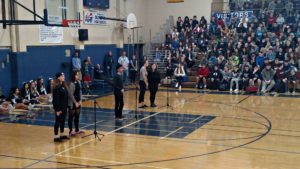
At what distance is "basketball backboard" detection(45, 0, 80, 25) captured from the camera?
59.8ft

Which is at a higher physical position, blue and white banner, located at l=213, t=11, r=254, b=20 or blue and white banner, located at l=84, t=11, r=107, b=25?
blue and white banner, located at l=213, t=11, r=254, b=20

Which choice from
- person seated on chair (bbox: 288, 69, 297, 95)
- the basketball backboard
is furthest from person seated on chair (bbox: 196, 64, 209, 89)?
the basketball backboard

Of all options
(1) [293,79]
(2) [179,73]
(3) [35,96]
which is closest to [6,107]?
(3) [35,96]

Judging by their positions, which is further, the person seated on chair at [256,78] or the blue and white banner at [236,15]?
the blue and white banner at [236,15]

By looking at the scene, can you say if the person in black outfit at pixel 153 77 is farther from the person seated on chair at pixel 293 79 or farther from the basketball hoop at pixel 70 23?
the person seated on chair at pixel 293 79

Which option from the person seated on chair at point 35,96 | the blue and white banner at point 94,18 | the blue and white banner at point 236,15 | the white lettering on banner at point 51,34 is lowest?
the person seated on chair at point 35,96

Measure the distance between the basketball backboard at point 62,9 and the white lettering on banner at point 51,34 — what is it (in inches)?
27.3

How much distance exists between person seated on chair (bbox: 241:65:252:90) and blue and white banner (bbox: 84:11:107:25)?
9.20 m

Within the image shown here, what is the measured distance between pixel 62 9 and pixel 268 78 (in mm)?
11380

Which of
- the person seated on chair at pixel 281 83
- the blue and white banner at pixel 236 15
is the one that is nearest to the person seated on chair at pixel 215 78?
the person seated on chair at pixel 281 83

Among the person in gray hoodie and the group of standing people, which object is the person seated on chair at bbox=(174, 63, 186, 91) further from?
the group of standing people

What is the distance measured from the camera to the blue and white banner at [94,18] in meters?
21.6

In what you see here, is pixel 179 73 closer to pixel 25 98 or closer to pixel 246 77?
pixel 246 77

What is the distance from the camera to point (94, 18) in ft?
73.0
